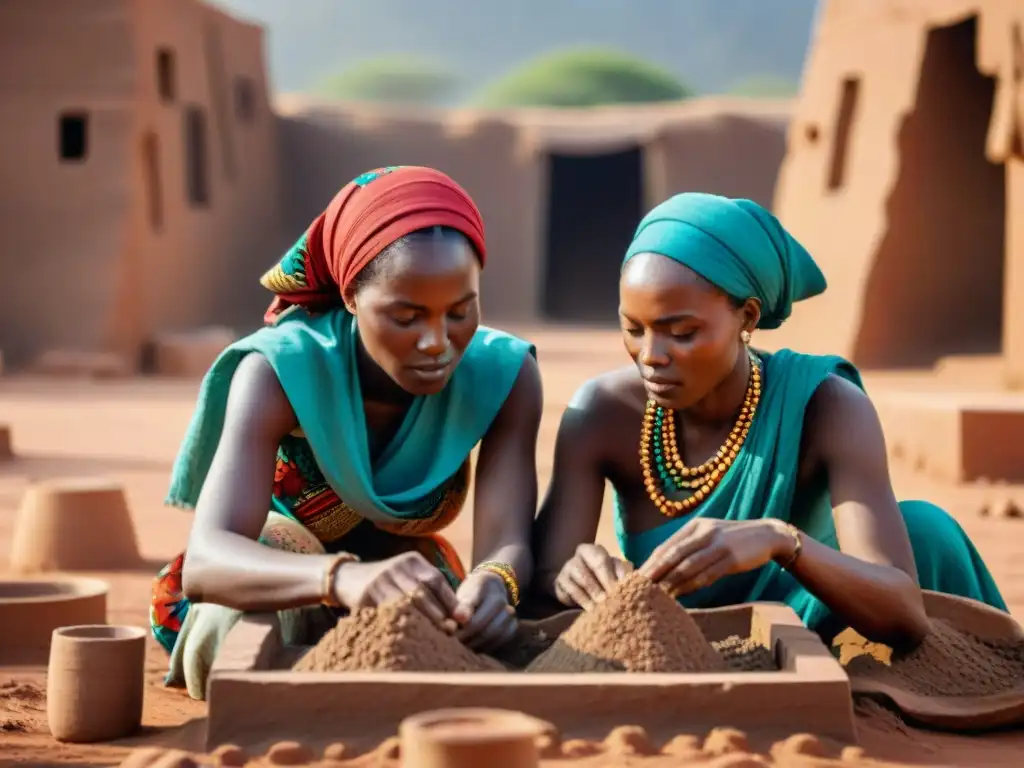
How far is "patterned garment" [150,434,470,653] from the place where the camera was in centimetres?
364

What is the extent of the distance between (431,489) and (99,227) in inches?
536

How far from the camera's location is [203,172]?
19.1m

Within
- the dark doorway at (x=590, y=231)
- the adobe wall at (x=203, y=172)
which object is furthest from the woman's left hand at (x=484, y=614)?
the dark doorway at (x=590, y=231)

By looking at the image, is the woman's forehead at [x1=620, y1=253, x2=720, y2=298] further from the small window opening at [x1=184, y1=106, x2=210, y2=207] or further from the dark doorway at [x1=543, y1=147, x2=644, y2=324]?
the dark doorway at [x1=543, y1=147, x2=644, y2=324]

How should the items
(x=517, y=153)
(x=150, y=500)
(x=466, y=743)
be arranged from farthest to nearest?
1. (x=517, y=153)
2. (x=150, y=500)
3. (x=466, y=743)

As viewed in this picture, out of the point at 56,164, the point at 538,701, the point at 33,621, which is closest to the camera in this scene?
the point at 538,701

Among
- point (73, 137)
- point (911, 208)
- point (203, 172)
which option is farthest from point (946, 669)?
point (203, 172)

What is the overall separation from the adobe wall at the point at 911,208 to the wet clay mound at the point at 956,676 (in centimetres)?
996

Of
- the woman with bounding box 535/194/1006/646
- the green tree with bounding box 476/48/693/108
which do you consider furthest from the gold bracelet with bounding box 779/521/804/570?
the green tree with bounding box 476/48/693/108

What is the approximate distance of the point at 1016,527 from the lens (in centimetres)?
645

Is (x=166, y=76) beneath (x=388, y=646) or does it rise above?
above

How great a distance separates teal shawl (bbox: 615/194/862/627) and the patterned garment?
1.52ft

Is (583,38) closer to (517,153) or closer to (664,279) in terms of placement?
(517,153)

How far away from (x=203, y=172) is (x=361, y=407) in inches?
638
